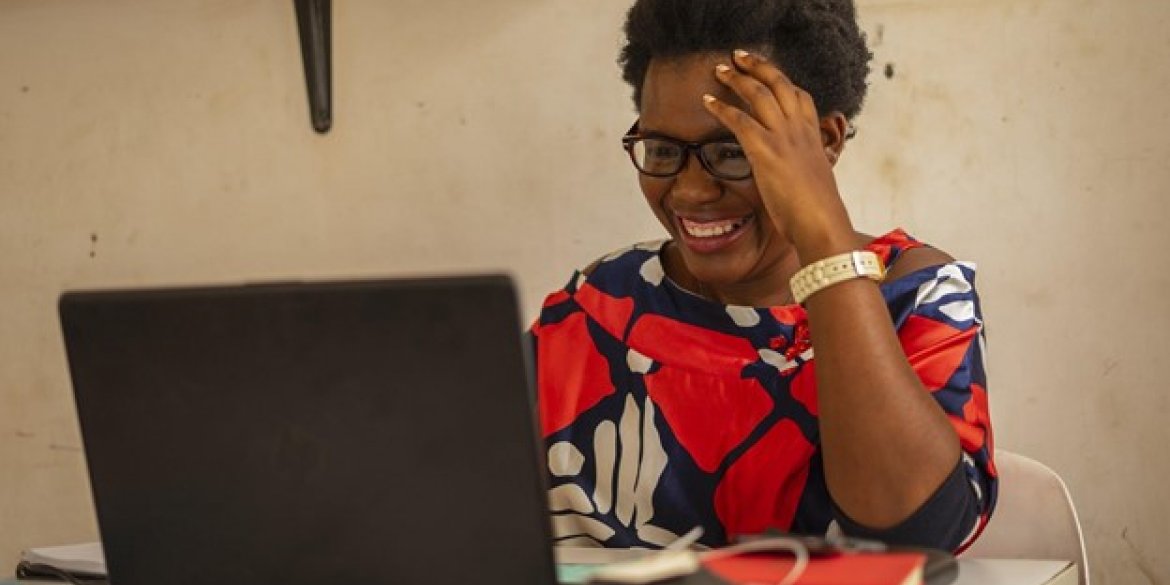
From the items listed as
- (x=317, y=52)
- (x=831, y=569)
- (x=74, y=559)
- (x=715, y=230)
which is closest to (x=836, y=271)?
(x=715, y=230)

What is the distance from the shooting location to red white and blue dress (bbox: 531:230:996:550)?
5.75 feet

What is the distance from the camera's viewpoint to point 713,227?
72.4 inches

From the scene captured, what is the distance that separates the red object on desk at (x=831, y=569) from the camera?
112cm

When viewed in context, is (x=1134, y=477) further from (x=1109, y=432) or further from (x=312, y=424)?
(x=312, y=424)

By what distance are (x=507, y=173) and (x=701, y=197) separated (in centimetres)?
71

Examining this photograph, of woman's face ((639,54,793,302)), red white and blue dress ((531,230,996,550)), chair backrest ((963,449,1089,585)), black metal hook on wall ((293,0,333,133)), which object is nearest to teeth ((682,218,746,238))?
woman's face ((639,54,793,302))

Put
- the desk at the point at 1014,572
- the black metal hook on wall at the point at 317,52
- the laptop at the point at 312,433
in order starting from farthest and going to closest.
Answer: the black metal hook on wall at the point at 317,52 < the desk at the point at 1014,572 < the laptop at the point at 312,433

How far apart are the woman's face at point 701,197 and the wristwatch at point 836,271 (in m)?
0.21

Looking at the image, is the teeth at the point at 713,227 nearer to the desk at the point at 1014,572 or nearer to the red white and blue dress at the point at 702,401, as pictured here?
the red white and blue dress at the point at 702,401

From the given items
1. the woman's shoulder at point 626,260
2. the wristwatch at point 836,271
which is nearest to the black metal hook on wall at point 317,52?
the woman's shoulder at point 626,260

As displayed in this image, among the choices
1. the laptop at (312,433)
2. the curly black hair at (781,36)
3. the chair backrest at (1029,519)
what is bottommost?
the chair backrest at (1029,519)

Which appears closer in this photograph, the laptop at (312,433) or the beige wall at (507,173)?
the laptop at (312,433)

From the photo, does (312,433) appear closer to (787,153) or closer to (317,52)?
(787,153)

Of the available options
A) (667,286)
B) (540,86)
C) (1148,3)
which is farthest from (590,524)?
(1148,3)
